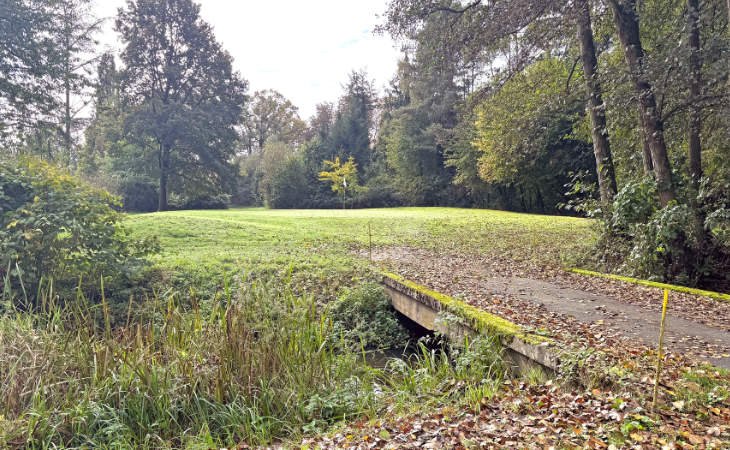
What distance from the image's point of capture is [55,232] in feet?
23.1

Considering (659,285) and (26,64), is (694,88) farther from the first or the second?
(26,64)

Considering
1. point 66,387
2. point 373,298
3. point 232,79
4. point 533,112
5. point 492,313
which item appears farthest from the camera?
point 232,79

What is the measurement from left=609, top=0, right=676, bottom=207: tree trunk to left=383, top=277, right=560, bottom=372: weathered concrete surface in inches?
176

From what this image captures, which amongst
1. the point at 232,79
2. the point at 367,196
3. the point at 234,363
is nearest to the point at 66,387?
the point at 234,363

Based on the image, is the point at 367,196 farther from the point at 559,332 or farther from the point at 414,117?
the point at 559,332

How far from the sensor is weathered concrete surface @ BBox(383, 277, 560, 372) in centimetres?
386

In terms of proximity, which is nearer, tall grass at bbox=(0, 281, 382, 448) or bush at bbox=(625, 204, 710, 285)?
tall grass at bbox=(0, 281, 382, 448)

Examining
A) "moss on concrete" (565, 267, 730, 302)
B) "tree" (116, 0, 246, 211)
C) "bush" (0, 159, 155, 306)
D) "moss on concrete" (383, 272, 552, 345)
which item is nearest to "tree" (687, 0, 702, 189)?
"moss on concrete" (565, 267, 730, 302)

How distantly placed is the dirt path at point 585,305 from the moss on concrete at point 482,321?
228 millimetres

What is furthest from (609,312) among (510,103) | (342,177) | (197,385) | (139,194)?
(139,194)

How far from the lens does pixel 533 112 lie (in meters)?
8.91

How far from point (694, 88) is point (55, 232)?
34.7 ft

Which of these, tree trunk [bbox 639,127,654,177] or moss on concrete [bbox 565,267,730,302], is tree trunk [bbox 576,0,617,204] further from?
moss on concrete [bbox 565,267,730,302]

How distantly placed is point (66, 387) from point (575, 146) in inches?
1022
